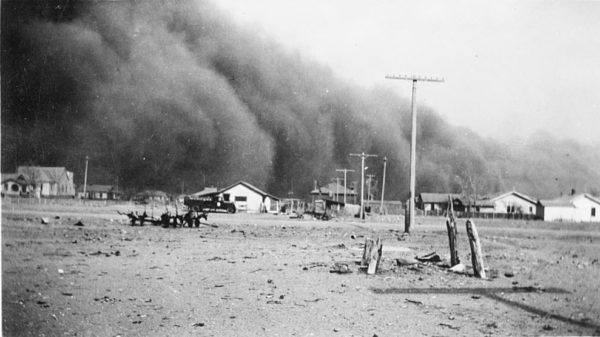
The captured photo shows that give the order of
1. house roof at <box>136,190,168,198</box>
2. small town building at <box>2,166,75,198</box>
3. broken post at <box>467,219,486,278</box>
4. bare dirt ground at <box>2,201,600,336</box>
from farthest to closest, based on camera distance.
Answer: house roof at <box>136,190,168,198</box>
broken post at <box>467,219,486,278</box>
small town building at <box>2,166,75,198</box>
bare dirt ground at <box>2,201,600,336</box>

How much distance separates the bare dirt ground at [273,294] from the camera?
580 cm

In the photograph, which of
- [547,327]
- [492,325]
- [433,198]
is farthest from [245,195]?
[547,327]

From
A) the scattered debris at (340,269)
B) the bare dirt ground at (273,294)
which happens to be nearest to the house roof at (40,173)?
the bare dirt ground at (273,294)

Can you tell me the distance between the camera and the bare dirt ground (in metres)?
5.80

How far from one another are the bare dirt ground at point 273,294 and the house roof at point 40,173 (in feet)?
4.23

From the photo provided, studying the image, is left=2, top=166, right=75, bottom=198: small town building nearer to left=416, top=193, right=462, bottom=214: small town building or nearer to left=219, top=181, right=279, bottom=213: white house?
left=219, top=181, right=279, bottom=213: white house

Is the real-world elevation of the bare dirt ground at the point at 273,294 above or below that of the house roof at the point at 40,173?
below

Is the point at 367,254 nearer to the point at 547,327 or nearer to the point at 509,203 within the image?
the point at 547,327

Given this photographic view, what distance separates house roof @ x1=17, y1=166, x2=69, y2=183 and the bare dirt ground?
1290 millimetres

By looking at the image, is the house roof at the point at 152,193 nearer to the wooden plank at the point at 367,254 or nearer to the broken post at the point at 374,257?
the wooden plank at the point at 367,254

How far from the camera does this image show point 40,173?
32.3 ft

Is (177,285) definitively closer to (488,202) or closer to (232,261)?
(232,261)

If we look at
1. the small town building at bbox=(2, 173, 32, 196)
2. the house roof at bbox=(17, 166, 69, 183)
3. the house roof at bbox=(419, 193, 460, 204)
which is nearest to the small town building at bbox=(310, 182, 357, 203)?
the house roof at bbox=(419, 193, 460, 204)

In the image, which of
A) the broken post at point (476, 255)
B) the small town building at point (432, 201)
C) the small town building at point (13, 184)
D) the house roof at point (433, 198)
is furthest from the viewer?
the house roof at point (433, 198)
